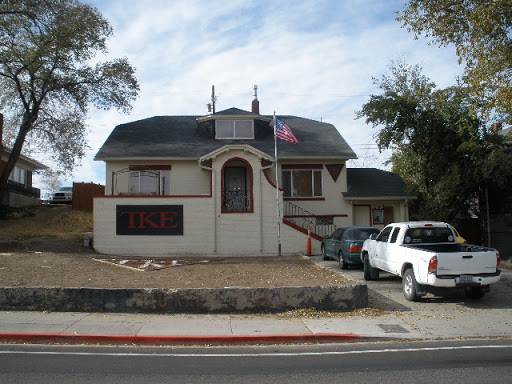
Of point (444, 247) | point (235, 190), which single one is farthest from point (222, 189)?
point (444, 247)

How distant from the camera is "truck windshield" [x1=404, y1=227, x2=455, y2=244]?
40.8ft

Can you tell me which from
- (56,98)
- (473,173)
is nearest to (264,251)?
(473,173)

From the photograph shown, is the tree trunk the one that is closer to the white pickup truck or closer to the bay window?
the bay window

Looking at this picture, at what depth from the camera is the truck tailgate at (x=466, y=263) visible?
1045cm

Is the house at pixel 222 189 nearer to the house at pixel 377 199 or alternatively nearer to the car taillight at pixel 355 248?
the house at pixel 377 199

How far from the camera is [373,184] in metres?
24.7

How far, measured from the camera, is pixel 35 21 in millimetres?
23875

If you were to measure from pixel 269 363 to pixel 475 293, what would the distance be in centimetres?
699

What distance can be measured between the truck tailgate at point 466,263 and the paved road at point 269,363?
233 cm

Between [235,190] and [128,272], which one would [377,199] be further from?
[128,272]

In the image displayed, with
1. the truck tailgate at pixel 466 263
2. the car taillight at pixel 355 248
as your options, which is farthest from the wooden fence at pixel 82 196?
the truck tailgate at pixel 466 263

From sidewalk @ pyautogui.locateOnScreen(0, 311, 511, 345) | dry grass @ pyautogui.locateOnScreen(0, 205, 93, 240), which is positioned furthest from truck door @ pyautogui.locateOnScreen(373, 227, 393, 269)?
dry grass @ pyautogui.locateOnScreen(0, 205, 93, 240)

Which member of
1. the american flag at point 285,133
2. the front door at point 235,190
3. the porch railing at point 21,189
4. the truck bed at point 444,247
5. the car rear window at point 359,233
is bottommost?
the truck bed at point 444,247

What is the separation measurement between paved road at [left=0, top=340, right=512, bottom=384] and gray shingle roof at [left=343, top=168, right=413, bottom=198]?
609 inches
